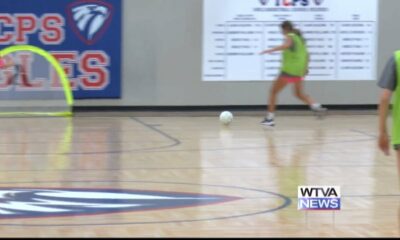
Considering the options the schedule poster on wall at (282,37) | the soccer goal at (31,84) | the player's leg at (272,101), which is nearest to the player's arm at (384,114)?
the player's leg at (272,101)

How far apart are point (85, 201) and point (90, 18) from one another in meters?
11.0

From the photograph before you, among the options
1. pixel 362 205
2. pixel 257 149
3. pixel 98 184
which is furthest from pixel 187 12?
pixel 362 205

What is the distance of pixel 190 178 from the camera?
10.0 meters

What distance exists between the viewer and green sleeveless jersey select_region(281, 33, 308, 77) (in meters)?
16.5

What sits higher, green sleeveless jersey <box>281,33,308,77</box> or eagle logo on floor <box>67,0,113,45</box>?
eagle logo on floor <box>67,0,113,45</box>

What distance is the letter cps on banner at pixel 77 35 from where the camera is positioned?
18516 millimetres

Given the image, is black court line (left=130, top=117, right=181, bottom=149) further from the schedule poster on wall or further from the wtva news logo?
the wtva news logo

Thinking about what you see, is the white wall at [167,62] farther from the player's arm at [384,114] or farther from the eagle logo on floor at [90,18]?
the player's arm at [384,114]

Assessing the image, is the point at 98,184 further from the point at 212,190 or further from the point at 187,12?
the point at 187,12

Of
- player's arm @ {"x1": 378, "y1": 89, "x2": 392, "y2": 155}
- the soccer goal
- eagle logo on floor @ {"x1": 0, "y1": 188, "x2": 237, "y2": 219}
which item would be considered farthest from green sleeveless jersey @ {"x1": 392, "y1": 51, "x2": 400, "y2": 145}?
the soccer goal

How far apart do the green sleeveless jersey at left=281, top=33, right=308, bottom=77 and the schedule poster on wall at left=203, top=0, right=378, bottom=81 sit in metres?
2.68

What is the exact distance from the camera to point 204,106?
19.3m

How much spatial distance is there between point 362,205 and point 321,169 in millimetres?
2454

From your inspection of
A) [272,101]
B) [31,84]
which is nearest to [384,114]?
[272,101]
